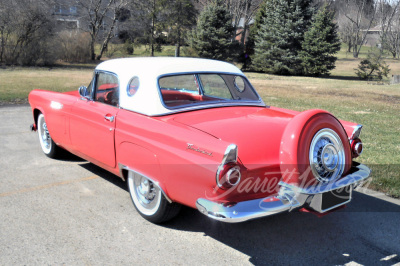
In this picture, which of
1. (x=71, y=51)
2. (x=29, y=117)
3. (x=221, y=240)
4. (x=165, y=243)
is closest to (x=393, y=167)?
(x=221, y=240)

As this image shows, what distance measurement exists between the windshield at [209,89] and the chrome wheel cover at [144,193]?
1.10 meters

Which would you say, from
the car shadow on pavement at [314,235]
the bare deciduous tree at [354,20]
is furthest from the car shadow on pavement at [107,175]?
the bare deciduous tree at [354,20]

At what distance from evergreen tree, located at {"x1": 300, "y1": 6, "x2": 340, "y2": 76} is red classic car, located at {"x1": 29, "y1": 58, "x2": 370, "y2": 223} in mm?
26789

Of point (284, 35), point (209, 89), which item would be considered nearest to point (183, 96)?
point (209, 89)

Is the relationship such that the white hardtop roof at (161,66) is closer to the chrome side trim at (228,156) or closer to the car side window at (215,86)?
the car side window at (215,86)

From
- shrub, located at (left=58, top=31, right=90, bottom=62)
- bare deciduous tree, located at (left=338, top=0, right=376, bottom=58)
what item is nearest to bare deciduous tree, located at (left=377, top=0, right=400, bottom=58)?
bare deciduous tree, located at (left=338, top=0, right=376, bottom=58)

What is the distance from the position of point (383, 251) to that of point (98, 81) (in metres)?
3.67

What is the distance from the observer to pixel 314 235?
3.88 metres

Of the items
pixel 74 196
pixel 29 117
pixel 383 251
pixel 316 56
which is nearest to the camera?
pixel 383 251

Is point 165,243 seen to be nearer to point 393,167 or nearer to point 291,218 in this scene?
point 291,218

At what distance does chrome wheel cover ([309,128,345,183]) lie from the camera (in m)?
3.45

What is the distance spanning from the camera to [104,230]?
3834mm

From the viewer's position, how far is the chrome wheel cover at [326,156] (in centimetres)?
345

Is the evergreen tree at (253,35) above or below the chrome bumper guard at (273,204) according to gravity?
above
